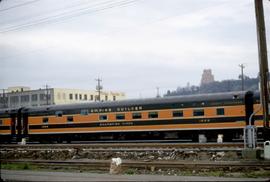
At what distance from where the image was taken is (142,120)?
33625 millimetres

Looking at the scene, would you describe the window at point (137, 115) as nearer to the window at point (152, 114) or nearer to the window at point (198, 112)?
the window at point (152, 114)

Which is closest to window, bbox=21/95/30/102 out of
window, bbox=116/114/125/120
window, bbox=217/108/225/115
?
window, bbox=116/114/125/120

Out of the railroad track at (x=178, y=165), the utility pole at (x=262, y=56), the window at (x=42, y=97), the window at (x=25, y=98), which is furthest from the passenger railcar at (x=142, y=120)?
the window at (x=25, y=98)

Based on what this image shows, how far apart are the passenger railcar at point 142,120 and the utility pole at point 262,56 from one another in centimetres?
751

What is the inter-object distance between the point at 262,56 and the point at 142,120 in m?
14.2

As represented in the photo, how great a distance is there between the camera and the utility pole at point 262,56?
2109 cm

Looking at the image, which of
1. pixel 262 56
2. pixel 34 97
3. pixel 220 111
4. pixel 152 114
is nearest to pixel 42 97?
pixel 34 97

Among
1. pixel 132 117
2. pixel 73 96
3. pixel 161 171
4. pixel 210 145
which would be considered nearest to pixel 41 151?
pixel 132 117

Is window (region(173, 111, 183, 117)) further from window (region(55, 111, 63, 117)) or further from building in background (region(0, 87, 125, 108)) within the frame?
building in background (region(0, 87, 125, 108))

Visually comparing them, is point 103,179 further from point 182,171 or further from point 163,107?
point 163,107

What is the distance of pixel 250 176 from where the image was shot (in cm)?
1491

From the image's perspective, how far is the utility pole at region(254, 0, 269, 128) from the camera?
21.1 meters

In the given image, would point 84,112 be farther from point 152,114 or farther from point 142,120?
point 152,114

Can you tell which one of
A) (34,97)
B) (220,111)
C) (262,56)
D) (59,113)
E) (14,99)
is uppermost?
(34,97)
